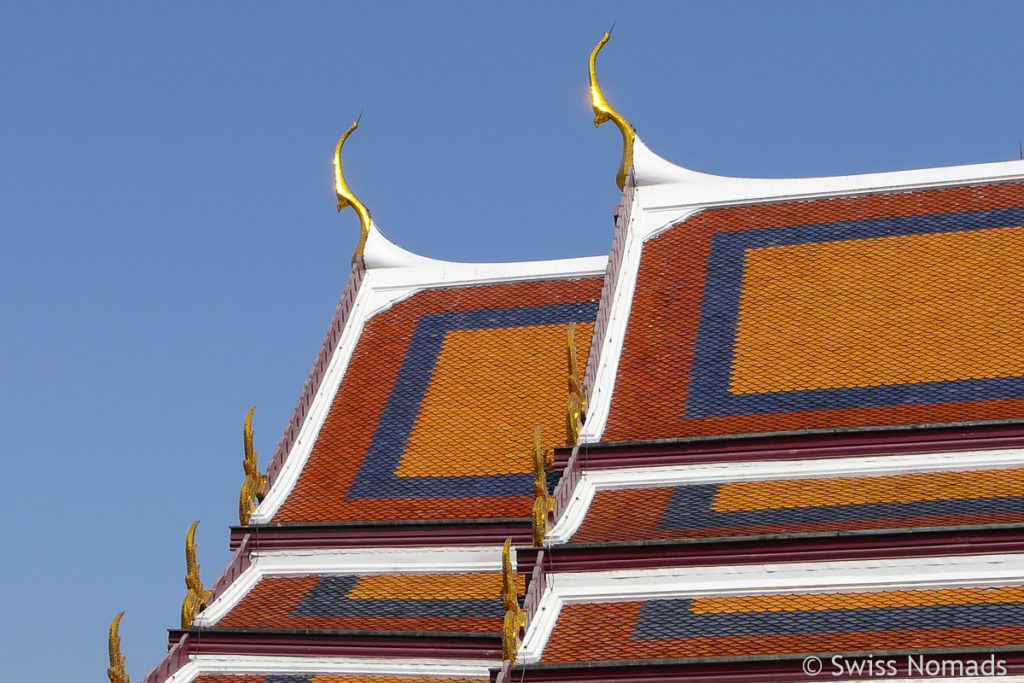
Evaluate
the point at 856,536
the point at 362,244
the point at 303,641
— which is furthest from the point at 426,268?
the point at 856,536

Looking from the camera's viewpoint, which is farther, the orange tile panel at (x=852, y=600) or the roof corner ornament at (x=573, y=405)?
the roof corner ornament at (x=573, y=405)

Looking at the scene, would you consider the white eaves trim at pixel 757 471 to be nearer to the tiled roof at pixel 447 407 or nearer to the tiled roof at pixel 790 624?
the tiled roof at pixel 790 624

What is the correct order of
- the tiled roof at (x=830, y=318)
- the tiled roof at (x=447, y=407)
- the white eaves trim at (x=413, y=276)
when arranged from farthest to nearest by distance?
the white eaves trim at (x=413, y=276) → the tiled roof at (x=447, y=407) → the tiled roof at (x=830, y=318)

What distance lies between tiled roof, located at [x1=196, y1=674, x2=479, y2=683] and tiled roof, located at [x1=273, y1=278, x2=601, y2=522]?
2712 millimetres

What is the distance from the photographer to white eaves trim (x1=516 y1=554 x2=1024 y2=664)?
13.9 meters

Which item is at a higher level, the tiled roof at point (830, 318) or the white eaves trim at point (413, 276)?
the white eaves trim at point (413, 276)

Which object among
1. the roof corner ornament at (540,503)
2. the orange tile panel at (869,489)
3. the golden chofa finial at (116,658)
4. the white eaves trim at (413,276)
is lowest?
the golden chofa finial at (116,658)

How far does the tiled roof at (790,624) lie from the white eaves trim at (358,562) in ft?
10.4

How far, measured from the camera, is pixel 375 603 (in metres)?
17.2

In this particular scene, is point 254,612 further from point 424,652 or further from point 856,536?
point 856,536

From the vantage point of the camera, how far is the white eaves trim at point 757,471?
16.0 metres

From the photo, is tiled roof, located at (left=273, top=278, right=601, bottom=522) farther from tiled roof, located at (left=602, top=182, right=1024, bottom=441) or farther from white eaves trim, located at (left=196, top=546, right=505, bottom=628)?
tiled roof, located at (left=602, top=182, right=1024, bottom=441)

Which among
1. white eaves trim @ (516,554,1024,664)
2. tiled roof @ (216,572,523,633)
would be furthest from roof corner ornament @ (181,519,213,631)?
white eaves trim @ (516,554,1024,664)

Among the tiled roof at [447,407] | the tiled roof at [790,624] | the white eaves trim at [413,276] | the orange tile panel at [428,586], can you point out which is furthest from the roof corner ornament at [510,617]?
the white eaves trim at [413,276]
